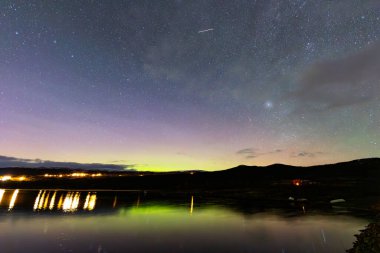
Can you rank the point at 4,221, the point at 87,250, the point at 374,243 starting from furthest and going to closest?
the point at 4,221
the point at 87,250
the point at 374,243

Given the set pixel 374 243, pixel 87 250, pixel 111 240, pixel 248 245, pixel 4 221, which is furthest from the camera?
pixel 4 221

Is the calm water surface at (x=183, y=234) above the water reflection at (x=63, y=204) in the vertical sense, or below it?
below

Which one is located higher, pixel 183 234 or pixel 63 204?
pixel 63 204

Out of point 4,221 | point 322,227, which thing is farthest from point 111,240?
point 322,227

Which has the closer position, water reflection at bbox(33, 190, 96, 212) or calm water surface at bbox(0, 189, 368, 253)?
calm water surface at bbox(0, 189, 368, 253)

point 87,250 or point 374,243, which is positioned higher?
point 374,243

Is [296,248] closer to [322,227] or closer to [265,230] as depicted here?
[265,230]

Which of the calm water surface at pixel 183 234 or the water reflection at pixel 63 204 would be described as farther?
the water reflection at pixel 63 204

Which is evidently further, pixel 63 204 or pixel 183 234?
pixel 63 204

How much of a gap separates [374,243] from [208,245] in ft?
43.9

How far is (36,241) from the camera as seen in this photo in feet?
87.7

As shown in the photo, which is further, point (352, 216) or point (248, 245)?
point (352, 216)

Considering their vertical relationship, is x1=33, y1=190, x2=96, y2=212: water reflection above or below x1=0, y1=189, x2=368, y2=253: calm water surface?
above

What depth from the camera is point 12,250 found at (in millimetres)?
23672
